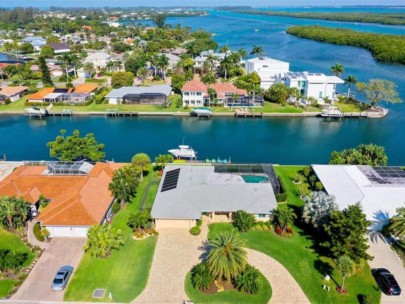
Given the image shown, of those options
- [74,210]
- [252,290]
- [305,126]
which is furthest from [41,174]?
[305,126]

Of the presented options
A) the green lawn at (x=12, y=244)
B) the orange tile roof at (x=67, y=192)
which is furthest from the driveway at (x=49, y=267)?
the orange tile roof at (x=67, y=192)

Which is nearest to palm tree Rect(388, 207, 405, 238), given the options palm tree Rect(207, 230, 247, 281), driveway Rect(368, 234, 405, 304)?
driveway Rect(368, 234, 405, 304)

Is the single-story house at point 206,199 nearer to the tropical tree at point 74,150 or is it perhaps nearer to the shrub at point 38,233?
the shrub at point 38,233

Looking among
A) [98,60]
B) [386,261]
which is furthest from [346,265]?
[98,60]

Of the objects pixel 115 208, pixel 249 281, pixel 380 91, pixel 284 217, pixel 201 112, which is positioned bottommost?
pixel 201 112

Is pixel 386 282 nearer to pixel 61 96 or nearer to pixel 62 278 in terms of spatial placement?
pixel 62 278

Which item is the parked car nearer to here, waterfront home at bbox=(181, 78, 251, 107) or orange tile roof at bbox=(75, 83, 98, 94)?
waterfront home at bbox=(181, 78, 251, 107)
